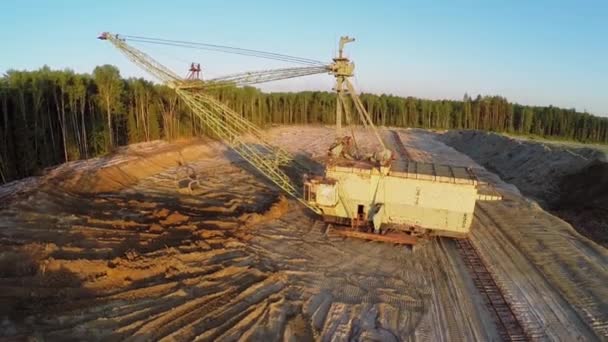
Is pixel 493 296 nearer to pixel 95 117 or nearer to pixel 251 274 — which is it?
pixel 251 274

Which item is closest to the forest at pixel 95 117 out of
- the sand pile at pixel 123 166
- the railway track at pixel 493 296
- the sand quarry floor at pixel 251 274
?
the sand pile at pixel 123 166

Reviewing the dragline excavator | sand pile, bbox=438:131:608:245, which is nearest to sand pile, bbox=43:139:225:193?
the dragline excavator

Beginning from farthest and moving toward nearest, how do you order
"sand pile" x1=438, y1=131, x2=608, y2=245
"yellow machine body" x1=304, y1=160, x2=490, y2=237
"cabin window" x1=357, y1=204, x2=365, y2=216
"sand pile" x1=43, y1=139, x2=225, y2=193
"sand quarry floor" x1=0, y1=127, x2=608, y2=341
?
"sand pile" x1=438, y1=131, x2=608, y2=245 < "sand pile" x1=43, y1=139, x2=225, y2=193 < "cabin window" x1=357, y1=204, x2=365, y2=216 < "yellow machine body" x1=304, y1=160, x2=490, y2=237 < "sand quarry floor" x1=0, y1=127, x2=608, y2=341

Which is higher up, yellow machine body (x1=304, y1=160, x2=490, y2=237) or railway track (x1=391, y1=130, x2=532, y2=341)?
yellow machine body (x1=304, y1=160, x2=490, y2=237)

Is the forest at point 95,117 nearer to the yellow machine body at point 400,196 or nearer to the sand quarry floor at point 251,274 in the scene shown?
the sand quarry floor at point 251,274

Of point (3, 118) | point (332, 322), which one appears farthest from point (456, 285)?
point (3, 118)

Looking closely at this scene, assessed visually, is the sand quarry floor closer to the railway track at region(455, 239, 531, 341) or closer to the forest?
Result: the railway track at region(455, 239, 531, 341)
